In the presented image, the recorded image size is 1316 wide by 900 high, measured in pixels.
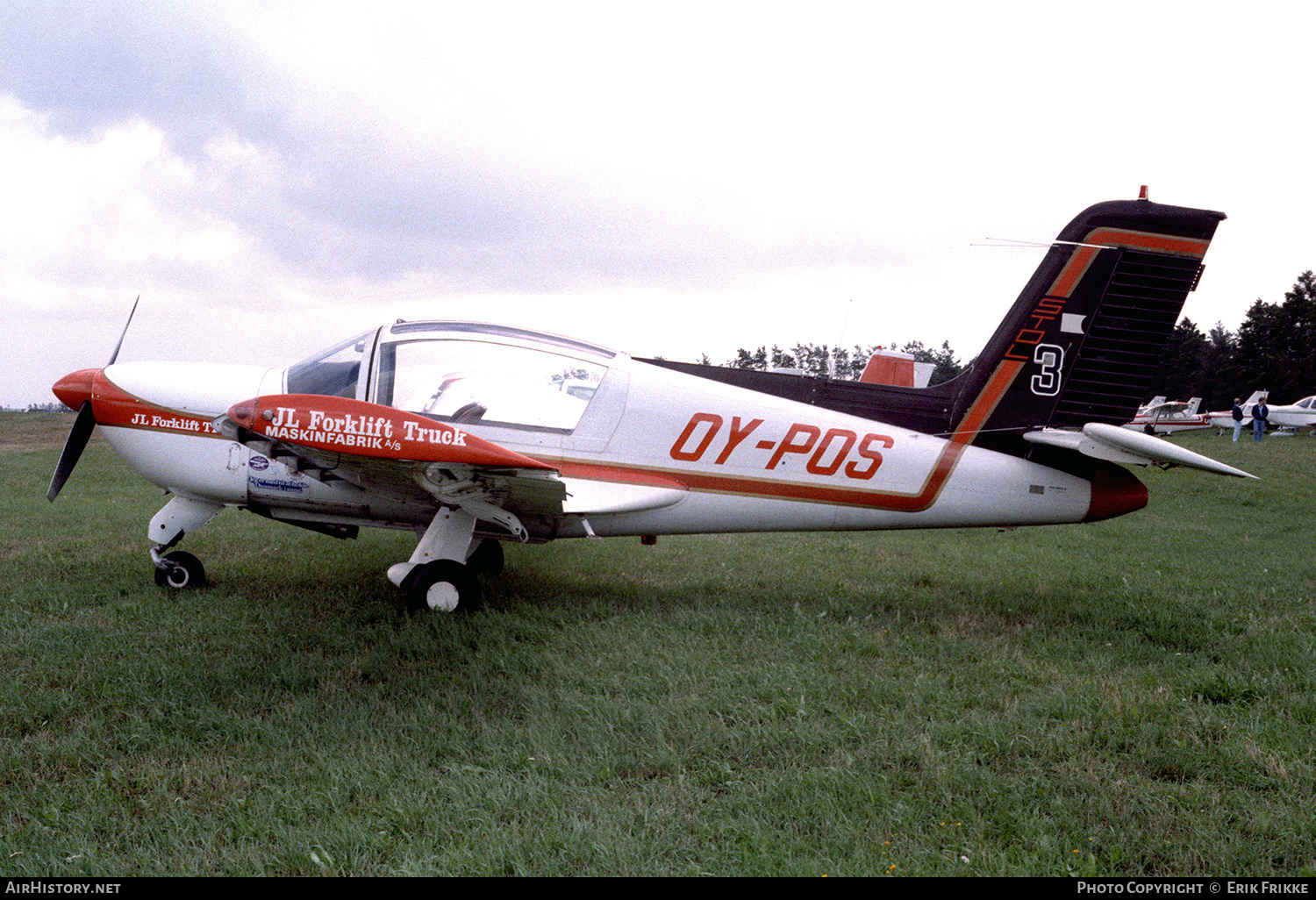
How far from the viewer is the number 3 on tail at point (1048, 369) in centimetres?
605

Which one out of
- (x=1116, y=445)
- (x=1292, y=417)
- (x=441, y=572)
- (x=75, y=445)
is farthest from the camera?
(x=1292, y=417)

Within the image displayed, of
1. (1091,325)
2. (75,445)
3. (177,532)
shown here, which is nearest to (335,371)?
(177,532)

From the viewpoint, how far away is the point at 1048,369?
6.07 meters

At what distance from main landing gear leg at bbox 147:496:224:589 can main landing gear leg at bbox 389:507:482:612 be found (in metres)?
1.89

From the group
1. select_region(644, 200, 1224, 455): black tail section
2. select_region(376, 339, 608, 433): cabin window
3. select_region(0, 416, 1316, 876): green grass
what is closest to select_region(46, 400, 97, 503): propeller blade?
select_region(0, 416, 1316, 876): green grass

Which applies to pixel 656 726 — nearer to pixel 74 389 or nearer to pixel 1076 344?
pixel 1076 344

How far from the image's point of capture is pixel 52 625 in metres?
5.02

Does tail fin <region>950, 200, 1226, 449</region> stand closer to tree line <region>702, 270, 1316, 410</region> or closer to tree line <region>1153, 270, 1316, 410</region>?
tree line <region>702, 270, 1316, 410</region>

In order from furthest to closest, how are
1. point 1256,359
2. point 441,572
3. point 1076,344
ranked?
point 1256,359 → point 1076,344 → point 441,572

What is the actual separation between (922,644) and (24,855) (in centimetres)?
447

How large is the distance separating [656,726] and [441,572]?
7.89 feet

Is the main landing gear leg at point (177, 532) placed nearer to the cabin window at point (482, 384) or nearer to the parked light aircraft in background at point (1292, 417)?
the cabin window at point (482, 384)

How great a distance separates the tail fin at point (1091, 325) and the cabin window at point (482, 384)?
315cm

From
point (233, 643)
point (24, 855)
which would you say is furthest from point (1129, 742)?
point (233, 643)
